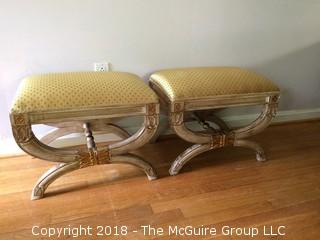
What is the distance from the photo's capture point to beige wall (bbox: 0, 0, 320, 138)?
1.52m

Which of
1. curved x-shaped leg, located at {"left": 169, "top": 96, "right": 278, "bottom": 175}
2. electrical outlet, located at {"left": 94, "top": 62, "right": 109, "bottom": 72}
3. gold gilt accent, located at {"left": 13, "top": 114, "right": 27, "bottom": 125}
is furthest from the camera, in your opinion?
electrical outlet, located at {"left": 94, "top": 62, "right": 109, "bottom": 72}

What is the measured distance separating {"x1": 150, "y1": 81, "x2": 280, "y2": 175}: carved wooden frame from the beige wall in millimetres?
311

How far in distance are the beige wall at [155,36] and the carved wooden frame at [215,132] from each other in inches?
12.2

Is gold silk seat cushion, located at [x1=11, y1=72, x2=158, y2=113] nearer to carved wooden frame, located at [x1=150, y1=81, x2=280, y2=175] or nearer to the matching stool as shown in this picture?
the matching stool

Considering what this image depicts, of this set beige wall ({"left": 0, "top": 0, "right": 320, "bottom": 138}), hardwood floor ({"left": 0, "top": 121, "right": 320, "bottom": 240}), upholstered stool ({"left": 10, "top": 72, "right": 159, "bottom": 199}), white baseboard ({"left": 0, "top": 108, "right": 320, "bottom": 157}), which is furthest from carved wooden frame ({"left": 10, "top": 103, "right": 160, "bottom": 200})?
beige wall ({"left": 0, "top": 0, "right": 320, "bottom": 138})

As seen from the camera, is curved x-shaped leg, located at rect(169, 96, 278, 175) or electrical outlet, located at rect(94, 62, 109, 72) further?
electrical outlet, located at rect(94, 62, 109, 72)

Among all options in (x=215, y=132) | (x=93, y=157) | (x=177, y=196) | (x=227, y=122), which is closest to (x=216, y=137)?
(x=215, y=132)

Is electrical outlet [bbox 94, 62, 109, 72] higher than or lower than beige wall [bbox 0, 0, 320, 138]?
lower

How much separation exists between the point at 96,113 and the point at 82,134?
598 millimetres

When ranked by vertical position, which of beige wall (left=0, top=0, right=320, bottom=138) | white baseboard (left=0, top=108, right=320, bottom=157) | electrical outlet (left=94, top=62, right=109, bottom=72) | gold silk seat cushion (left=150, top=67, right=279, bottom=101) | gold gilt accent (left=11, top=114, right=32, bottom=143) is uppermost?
beige wall (left=0, top=0, right=320, bottom=138)

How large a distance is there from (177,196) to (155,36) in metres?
0.92

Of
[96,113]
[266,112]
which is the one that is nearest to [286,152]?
[266,112]

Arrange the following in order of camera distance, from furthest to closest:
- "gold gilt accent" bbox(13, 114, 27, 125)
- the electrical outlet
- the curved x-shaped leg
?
the electrical outlet → the curved x-shaped leg → "gold gilt accent" bbox(13, 114, 27, 125)

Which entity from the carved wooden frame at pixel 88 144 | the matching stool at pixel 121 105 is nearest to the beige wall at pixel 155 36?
the matching stool at pixel 121 105
